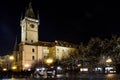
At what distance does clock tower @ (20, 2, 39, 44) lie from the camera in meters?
95.4

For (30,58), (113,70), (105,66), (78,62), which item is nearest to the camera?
(113,70)

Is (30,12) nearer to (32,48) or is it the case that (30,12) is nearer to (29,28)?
(29,28)

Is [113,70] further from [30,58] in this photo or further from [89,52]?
[30,58]

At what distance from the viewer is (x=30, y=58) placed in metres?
89.2

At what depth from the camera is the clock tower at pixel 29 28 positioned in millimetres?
95438

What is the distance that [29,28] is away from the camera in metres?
96.4

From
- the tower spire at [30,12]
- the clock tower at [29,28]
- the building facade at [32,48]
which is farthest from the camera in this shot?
the tower spire at [30,12]

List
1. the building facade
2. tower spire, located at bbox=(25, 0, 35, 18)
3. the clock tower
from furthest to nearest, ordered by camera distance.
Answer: tower spire, located at bbox=(25, 0, 35, 18) < the clock tower < the building facade

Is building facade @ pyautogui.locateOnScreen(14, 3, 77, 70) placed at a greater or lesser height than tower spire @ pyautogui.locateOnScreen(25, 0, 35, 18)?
lesser

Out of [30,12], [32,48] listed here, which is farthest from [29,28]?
[32,48]

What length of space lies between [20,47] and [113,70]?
4978 centimetres

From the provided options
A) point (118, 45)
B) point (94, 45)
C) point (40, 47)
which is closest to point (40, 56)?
point (40, 47)

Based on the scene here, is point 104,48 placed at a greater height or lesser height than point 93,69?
greater

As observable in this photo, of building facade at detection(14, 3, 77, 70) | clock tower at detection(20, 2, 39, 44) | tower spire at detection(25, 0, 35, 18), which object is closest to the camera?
building facade at detection(14, 3, 77, 70)
